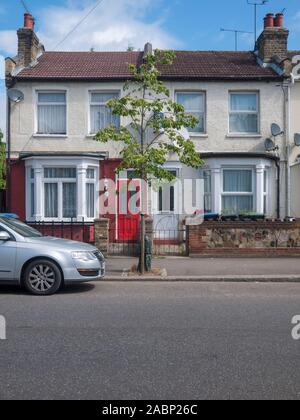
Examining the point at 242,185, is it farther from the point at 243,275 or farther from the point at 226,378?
the point at 226,378

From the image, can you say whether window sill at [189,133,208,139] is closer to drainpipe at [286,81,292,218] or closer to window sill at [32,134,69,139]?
drainpipe at [286,81,292,218]

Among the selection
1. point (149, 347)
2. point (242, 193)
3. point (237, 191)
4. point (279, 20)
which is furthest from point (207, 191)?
point (149, 347)

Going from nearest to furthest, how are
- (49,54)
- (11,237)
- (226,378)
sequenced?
→ (226,378) → (11,237) → (49,54)

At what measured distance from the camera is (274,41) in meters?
18.7

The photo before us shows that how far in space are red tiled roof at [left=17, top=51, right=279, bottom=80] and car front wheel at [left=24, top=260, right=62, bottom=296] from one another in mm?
10129

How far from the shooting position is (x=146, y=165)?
456 inches

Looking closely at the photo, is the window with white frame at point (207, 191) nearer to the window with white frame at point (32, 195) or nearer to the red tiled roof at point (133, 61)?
the red tiled roof at point (133, 61)

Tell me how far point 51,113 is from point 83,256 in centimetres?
988

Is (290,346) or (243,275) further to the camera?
(243,275)

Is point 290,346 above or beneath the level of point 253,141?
beneath

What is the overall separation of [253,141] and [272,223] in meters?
4.54

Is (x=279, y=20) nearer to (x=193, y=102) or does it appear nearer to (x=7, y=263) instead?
(x=193, y=102)

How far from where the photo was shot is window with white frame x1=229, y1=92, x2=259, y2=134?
1800 centimetres
